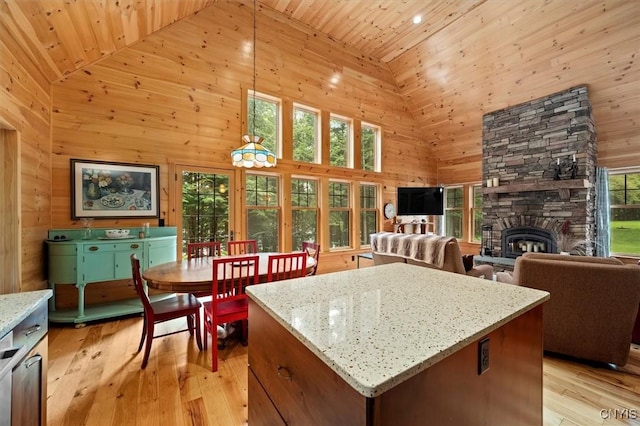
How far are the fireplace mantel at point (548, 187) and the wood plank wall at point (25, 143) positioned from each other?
7.25 metres

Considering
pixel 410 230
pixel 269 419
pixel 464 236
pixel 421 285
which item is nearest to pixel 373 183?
pixel 410 230

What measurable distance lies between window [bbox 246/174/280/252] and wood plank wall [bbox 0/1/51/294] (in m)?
2.59

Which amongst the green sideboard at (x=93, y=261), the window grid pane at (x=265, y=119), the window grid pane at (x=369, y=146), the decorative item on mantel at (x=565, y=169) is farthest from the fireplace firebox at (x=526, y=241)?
the green sideboard at (x=93, y=261)

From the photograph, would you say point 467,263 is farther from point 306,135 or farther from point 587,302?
point 306,135

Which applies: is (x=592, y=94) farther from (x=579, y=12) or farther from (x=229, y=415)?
(x=229, y=415)

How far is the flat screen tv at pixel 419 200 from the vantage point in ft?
21.6

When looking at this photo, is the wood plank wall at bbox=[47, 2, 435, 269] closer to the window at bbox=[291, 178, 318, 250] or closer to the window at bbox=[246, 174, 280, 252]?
the window at bbox=[291, 178, 318, 250]

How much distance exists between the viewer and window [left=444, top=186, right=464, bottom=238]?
733 centimetres

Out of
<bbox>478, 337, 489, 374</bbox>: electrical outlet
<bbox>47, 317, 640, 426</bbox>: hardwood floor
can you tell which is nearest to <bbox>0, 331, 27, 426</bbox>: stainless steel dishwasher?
<bbox>47, 317, 640, 426</bbox>: hardwood floor

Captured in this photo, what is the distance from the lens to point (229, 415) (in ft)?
6.13

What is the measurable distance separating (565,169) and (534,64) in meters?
1.92

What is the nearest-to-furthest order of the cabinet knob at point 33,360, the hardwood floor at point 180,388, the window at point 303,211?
the cabinet knob at point 33,360, the hardwood floor at point 180,388, the window at point 303,211

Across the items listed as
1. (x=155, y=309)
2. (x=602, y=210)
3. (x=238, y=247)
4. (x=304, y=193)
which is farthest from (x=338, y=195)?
(x=602, y=210)

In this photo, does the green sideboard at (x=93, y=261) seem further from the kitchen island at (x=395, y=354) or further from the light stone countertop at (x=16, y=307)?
the kitchen island at (x=395, y=354)
